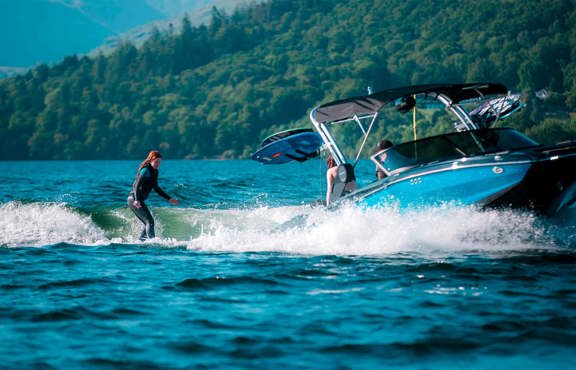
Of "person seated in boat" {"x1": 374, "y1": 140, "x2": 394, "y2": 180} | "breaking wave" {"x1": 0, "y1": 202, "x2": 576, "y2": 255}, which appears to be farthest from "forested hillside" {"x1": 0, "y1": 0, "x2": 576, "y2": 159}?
"breaking wave" {"x1": 0, "y1": 202, "x2": 576, "y2": 255}

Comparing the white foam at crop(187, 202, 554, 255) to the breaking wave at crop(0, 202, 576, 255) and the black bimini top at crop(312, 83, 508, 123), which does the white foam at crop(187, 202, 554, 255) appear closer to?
the breaking wave at crop(0, 202, 576, 255)

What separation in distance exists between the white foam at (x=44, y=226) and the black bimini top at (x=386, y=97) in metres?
5.21

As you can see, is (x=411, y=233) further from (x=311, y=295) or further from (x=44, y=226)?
(x=44, y=226)

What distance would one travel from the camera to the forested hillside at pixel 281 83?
13962cm

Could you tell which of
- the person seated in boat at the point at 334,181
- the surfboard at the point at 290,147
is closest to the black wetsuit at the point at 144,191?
the surfboard at the point at 290,147

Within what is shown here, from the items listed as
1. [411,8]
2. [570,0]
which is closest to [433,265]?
[570,0]

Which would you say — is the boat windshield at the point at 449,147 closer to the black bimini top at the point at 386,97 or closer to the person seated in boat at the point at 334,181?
the person seated in boat at the point at 334,181

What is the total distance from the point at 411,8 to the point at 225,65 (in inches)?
1800

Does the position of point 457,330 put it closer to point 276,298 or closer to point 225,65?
point 276,298

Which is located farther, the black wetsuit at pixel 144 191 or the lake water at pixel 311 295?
the black wetsuit at pixel 144 191

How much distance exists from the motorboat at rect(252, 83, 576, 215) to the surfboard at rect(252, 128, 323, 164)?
0.02 metres

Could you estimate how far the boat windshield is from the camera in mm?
12891

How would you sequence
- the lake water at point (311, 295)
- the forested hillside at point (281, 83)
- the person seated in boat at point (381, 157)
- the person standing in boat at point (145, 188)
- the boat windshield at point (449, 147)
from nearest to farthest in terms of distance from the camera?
1. the lake water at point (311, 295)
2. the boat windshield at point (449, 147)
3. the person seated in boat at point (381, 157)
4. the person standing in boat at point (145, 188)
5. the forested hillside at point (281, 83)

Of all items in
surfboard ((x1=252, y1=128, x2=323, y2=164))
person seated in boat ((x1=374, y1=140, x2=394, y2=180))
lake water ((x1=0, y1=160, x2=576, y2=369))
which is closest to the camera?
lake water ((x1=0, y1=160, x2=576, y2=369))
